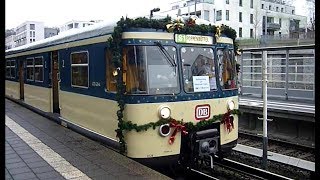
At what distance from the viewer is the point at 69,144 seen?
746 cm

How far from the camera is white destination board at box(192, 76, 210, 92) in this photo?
258 inches

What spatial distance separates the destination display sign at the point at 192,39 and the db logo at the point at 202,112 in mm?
1169

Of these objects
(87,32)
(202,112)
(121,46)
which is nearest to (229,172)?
(202,112)

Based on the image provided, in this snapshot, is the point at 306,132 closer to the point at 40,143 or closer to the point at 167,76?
the point at 167,76

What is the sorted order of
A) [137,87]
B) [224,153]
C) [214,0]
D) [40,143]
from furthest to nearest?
[214,0]
[40,143]
[224,153]
[137,87]

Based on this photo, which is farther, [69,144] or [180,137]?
[69,144]

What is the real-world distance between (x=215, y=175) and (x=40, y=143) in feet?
12.1

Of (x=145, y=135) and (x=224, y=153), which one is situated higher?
(x=145, y=135)

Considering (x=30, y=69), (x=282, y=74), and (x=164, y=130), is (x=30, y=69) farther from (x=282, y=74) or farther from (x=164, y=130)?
(x=282, y=74)

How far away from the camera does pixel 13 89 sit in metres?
17.5

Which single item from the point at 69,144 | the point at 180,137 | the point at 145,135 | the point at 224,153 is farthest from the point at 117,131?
the point at 224,153

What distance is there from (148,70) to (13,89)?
13.5m

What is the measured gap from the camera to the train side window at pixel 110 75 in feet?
21.1

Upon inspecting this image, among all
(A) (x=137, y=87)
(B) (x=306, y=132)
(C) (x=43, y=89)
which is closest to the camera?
(A) (x=137, y=87)
